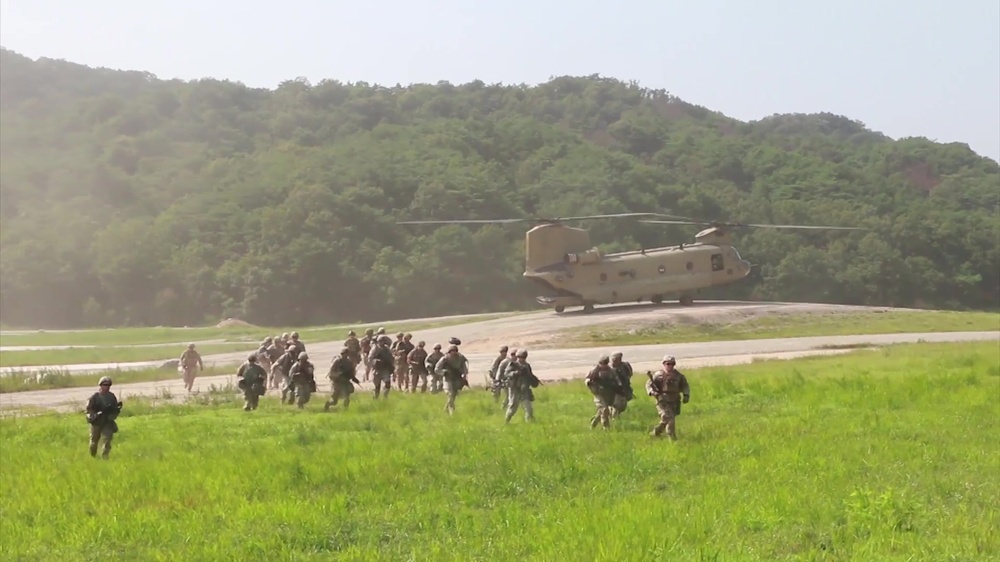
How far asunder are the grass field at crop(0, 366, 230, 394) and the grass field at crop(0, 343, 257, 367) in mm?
6038

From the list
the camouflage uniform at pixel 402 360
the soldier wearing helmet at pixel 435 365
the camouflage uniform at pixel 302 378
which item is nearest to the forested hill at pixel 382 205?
the camouflage uniform at pixel 402 360

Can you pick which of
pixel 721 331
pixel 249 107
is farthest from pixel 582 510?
pixel 249 107

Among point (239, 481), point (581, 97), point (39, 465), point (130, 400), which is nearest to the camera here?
point (239, 481)

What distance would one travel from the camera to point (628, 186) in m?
92.0

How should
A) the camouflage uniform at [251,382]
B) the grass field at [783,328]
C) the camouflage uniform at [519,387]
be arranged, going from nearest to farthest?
the camouflage uniform at [519,387] < the camouflage uniform at [251,382] < the grass field at [783,328]

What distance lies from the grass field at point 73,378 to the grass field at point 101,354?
6038 mm

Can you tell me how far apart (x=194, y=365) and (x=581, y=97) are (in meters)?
127

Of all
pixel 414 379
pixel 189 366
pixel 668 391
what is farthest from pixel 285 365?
pixel 668 391

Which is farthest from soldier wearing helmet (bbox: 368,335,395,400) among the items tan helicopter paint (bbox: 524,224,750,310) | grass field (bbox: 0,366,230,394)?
tan helicopter paint (bbox: 524,224,750,310)

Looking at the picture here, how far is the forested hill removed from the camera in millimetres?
74438

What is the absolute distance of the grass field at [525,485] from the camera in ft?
31.7

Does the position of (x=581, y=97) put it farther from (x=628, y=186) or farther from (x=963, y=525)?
(x=963, y=525)

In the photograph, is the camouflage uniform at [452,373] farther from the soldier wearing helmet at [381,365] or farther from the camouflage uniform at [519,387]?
the soldier wearing helmet at [381,365]

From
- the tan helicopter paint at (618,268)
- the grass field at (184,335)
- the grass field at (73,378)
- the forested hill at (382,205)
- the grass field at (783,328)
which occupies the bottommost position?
the grass field at (73,378)
